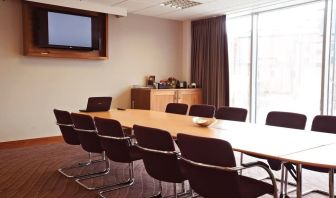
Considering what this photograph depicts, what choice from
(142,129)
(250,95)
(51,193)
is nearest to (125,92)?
(250,95)

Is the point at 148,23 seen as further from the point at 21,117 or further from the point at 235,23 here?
the point at 21,117

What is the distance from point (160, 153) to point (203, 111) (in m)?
2.08

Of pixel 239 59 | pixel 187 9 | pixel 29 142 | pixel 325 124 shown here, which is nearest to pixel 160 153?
pixel 325 124

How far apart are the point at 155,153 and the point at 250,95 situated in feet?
14.6

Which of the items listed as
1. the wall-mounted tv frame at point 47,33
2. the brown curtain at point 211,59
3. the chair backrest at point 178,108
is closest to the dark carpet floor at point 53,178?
the chair backrest at point 178,108

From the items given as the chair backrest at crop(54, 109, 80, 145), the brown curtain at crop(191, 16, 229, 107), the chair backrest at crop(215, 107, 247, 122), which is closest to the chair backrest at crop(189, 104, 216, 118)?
the chair backrest at crop(215, 107, 247, 122)

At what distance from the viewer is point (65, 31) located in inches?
225

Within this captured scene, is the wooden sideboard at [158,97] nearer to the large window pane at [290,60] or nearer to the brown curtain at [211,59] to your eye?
the brown curtain at [211,59]

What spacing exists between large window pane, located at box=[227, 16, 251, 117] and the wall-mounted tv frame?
8.90 ft

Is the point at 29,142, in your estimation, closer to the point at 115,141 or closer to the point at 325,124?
the point at 115,141

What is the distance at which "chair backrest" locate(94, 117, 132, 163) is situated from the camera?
9.62 ft

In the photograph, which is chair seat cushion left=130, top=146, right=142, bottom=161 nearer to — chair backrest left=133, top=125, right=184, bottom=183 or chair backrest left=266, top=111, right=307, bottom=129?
chair backrest left=133, top=125, right=184, bottom=183

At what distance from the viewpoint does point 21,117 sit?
5492mm

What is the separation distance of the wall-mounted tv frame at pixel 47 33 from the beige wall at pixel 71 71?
155 millimetres
